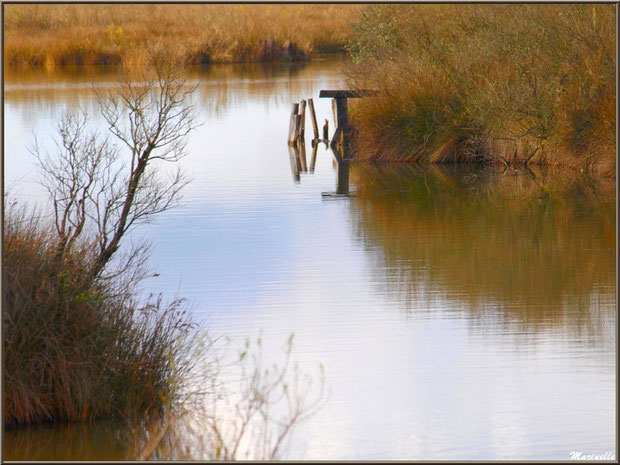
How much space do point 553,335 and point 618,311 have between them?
770mm

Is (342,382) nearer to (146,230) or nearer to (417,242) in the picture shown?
(417,242)

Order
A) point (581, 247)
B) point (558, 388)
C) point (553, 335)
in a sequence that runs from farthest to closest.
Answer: point (581, 247), point (553, 335), point (558, 388)

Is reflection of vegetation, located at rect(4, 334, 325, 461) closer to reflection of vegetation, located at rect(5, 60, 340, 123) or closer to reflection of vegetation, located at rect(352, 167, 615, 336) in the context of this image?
reflection of vegetation, located at rect(352, 167, 615, 336)

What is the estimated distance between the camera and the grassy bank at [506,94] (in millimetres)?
14344

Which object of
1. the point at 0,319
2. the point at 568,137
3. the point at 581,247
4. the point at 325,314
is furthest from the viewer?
the point at 568,137

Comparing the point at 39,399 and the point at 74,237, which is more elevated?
the point at 74,237

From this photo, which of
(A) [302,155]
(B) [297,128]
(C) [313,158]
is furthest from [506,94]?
(B) [297,128]

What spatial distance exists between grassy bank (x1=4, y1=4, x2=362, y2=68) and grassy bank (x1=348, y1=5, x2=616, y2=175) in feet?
52.2

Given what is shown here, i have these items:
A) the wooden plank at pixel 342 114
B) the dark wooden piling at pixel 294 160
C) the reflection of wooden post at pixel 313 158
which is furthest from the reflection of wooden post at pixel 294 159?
the wooden plank at pixel 342 114

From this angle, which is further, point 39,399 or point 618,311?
point 618,311

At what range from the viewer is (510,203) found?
42.3ft

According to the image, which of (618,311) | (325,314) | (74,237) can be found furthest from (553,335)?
(74,237)

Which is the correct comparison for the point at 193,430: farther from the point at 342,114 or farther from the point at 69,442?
the point at 342,114

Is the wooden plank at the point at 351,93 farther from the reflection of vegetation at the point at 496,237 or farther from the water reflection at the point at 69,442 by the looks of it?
the water reflection at the point at 69,442
